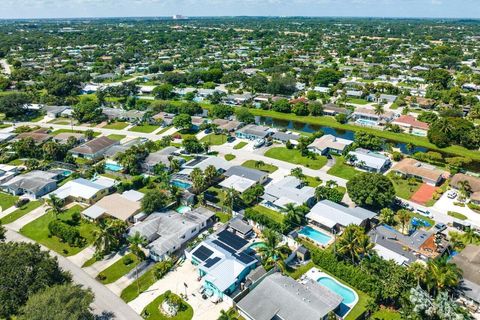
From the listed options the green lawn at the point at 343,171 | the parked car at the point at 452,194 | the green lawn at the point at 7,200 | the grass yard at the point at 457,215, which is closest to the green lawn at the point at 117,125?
the green lawn at the point at 7,200

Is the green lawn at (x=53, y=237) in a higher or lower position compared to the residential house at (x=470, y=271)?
lower

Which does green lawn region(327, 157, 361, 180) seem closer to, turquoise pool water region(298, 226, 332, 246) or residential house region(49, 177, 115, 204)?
turquoise pool water region(298, 226, 332, 246)

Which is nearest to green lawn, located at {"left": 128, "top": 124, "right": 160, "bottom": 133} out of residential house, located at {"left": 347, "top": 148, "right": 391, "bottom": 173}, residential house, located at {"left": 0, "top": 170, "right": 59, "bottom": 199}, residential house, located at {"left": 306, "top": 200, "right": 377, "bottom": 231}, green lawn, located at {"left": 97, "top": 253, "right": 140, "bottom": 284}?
residential house, located at {"left": 0, "top": 170, "right": 59, "bottom": 199}

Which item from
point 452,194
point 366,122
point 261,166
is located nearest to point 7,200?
point 261,166

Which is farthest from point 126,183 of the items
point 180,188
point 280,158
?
point 280,158

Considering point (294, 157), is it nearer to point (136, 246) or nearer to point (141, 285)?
point (136, 246)

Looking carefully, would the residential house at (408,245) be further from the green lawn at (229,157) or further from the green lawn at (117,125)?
the green lawn at (117,125)
